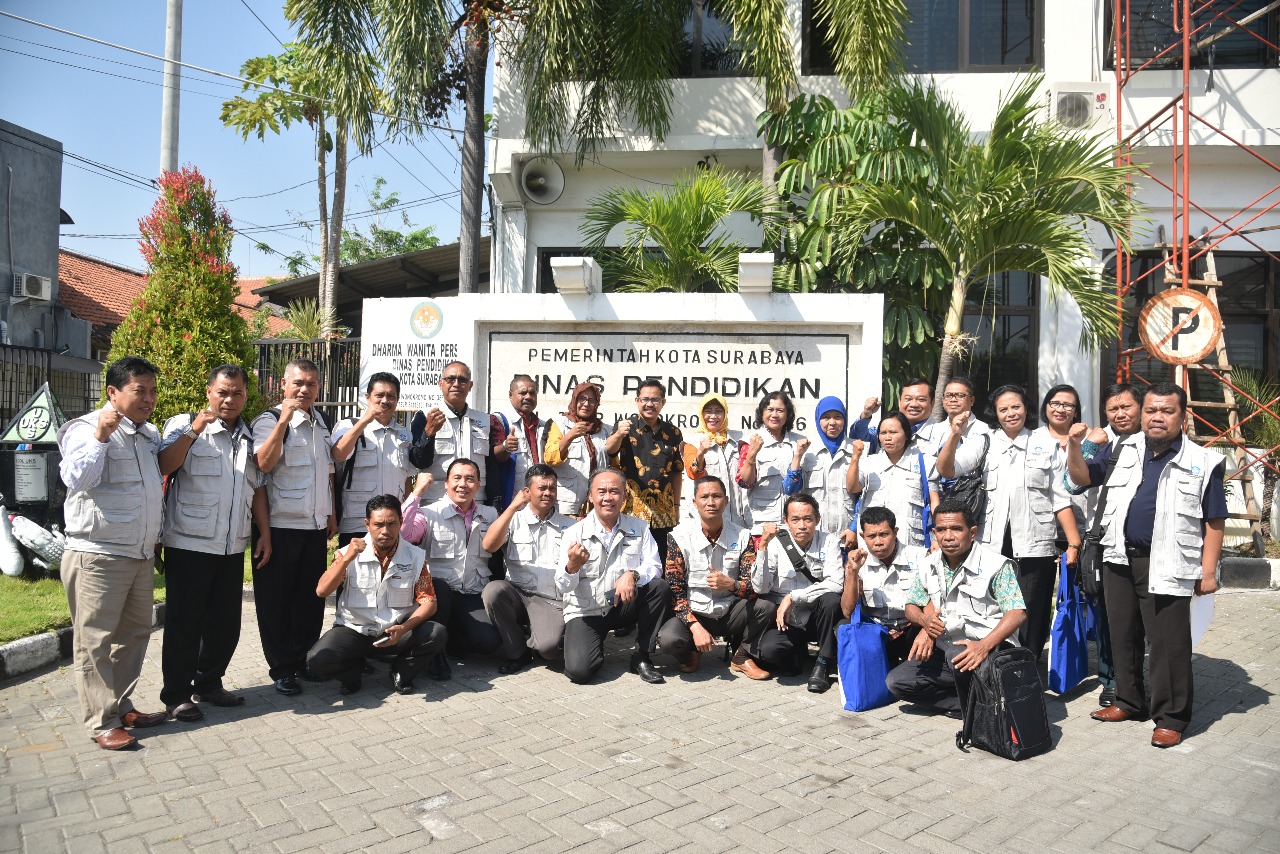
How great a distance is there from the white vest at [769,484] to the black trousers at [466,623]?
5.87 feet

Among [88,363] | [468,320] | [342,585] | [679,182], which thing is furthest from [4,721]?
[88,363]

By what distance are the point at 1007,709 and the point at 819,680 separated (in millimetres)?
1243

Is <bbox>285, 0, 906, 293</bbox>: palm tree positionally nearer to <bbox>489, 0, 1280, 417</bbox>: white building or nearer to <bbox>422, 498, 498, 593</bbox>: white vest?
<bbox>489, 0, 1280, 417</bbox>: white building

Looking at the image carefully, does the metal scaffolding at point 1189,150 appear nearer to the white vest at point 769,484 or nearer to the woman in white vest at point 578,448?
the white vest at point 769,484

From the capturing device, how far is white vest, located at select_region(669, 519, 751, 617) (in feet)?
18.5

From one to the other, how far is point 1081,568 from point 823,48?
25.7ft

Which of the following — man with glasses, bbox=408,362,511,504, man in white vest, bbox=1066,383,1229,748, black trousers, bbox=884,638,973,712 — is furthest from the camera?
man with glasses, bbox=408,362,511,504

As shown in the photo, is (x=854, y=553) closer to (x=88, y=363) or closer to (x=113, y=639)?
(x=113, y=639)

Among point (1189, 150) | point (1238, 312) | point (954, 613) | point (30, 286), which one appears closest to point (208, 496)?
point (954, 613)

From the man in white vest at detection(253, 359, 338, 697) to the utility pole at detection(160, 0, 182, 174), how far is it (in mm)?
7743

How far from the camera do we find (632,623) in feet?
18.7

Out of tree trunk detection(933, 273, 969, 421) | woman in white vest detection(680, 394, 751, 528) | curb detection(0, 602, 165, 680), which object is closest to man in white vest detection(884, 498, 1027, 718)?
woman in white vest detection(680, 394, 751, 528)

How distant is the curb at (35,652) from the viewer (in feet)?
17.5

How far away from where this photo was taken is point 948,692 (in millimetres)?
4887
